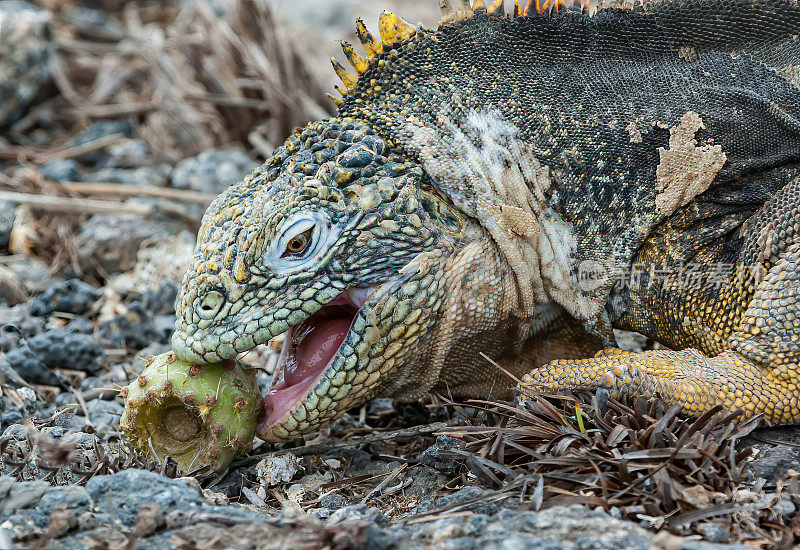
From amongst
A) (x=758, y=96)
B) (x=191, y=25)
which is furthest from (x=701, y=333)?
(x=191, y=25)

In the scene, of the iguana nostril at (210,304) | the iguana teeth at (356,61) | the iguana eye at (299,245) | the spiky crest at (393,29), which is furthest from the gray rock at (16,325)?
the iguana teeth at (356,61)

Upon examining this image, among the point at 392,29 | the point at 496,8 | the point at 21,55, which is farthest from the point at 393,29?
the point at 21,55

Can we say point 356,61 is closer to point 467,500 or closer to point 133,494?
point 467,500

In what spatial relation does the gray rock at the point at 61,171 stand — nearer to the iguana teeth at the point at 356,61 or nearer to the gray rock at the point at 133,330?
the gray rock at the point at 133,330

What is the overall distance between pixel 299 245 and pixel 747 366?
2.31m

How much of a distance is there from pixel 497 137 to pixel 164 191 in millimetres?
4595

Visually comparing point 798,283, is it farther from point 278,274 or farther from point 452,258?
point 278,274

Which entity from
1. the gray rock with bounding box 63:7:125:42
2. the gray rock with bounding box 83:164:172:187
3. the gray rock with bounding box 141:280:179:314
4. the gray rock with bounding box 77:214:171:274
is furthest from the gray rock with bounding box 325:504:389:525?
the gray rock with bounding box 63:7:125:42

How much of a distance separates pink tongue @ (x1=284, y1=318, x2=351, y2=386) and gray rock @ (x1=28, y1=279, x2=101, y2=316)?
9.41 feet

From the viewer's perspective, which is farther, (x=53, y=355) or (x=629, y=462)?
(x=53, y=355)

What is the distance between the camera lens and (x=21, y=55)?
404 inches

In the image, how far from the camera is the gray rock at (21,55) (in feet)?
33.4

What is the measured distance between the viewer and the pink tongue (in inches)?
187

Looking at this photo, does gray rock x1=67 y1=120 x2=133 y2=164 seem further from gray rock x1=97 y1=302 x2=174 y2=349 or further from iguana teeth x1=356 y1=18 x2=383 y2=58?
iguana teeth x1=356 y1=18 x2=383 y2=58
